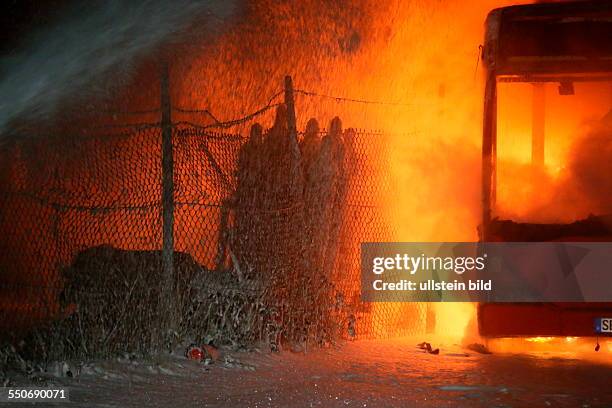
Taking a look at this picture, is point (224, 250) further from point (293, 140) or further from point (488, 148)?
point (488, 148)

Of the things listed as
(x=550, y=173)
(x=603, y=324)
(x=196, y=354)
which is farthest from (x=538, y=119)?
(x=196, y=354)

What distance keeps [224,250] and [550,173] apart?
4006mm

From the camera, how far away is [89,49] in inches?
540

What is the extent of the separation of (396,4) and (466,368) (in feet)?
32.7

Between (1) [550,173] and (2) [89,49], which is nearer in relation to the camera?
(1) [550,173]

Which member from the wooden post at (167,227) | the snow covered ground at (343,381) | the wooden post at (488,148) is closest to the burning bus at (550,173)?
the wooden post at (488,148)

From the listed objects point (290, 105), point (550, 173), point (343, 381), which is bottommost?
point (343, 381)

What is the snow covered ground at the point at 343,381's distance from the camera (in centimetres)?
752

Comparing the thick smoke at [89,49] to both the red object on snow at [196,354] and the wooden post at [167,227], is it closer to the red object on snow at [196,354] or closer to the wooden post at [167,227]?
the wooden post at [167,227]

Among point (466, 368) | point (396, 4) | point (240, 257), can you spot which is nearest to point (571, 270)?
point (466, 368)

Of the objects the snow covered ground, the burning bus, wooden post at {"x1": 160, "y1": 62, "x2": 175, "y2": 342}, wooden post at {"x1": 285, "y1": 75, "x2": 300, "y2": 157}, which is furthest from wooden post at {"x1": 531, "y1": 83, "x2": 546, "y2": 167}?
wooden post at {"x1": 160, "y1": 62, "x2": 175, "y2": 342}

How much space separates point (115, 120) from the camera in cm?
1451

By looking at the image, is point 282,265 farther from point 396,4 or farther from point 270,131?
point 396,4

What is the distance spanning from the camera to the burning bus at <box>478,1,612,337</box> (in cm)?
1022
